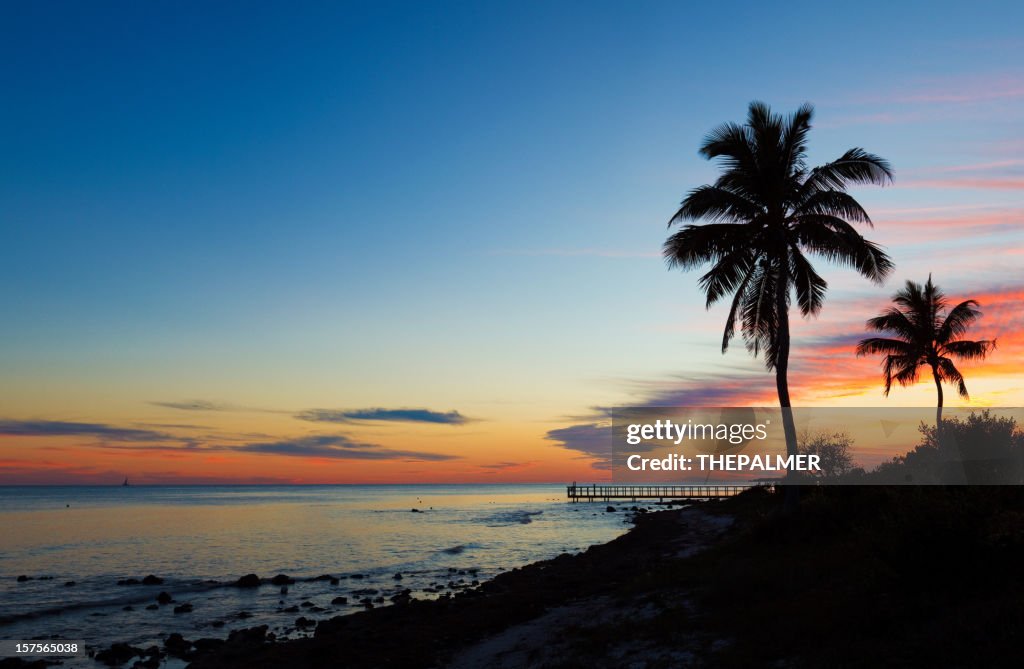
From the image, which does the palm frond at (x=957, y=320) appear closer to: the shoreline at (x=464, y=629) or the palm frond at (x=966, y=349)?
the palm frond at (x=966, y=349)

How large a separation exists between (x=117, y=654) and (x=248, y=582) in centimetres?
1367

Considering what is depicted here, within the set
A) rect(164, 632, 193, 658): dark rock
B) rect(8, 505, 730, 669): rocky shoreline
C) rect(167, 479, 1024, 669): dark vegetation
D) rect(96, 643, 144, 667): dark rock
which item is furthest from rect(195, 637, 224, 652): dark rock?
rect(96, 643, 144, 667): dark rock

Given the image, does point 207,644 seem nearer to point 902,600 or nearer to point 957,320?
point 902,600

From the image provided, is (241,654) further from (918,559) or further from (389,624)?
(918,559)

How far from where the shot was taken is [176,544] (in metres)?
52.0

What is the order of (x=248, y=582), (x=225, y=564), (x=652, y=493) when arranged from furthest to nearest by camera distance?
1. (x=652, y=493)
2. (x=225, y=564)
3. (x=248, y=582)

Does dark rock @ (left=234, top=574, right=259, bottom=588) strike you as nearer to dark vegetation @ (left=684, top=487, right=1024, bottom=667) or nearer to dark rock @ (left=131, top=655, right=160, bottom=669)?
dark rock @ (left=131, top=655, right=160, bottom=669)

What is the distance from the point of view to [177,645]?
65.3ft

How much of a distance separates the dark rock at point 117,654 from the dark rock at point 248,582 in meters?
12.5

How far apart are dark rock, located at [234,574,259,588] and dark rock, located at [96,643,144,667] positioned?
40.9 ft

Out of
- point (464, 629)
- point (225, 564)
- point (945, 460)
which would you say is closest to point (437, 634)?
point (464, 629)

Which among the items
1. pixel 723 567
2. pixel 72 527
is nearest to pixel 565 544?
pixel 723 567

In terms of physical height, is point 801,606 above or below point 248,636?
above

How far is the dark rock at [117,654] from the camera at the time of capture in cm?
1855
